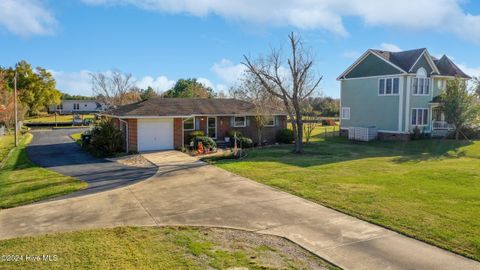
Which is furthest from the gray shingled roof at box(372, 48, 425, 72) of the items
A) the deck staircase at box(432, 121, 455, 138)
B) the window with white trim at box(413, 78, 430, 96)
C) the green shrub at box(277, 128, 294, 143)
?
the green shrub at box(277, 128, 294, 143)

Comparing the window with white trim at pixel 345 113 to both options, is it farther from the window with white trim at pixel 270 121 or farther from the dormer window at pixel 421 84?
the window with white trim at pixel 270 121

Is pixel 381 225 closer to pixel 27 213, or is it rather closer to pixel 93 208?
pixel 93 208

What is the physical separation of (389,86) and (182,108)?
17.5 meters

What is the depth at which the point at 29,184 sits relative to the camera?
1424 cm

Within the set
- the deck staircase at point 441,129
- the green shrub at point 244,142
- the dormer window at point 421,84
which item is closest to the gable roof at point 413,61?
the dormer window at point 421,84

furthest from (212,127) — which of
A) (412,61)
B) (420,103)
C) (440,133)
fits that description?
(440,133)

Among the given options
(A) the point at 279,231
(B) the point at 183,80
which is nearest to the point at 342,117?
(A) the point at 279,231

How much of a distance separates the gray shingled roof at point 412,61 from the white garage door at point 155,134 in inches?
766

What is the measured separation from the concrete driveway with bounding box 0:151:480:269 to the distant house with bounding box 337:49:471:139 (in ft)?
66.9

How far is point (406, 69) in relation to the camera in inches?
1152

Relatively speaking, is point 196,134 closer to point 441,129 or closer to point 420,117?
point 420,117

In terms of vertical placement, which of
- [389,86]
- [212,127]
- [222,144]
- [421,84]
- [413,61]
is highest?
[413,61]

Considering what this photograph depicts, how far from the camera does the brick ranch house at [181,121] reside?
78.3 feet

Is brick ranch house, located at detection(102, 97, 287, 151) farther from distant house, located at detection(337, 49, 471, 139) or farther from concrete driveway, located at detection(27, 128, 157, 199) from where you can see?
distant house, located at detection(337, 49, 471, 139)
